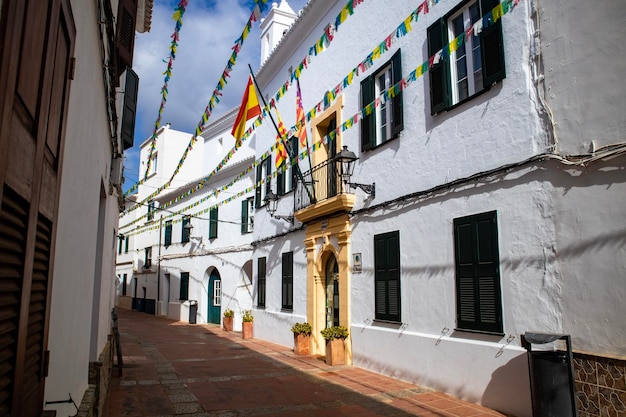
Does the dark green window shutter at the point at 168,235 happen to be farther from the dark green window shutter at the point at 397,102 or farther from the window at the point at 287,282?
the dark green window shutter at the point at 397,102

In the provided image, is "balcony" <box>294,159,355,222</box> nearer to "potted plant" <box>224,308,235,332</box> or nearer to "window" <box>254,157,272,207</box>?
"window" <box>254,157,272,207</box>

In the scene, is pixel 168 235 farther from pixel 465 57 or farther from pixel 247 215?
pixel 465 57

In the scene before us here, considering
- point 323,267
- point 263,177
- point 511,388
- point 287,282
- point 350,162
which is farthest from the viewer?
point 263,177

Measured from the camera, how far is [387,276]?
347 inches

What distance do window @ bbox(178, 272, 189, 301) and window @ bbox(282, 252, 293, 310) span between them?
11009 millimetres

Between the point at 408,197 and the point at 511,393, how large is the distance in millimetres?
3450

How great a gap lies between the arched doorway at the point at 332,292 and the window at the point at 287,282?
176 centimetres

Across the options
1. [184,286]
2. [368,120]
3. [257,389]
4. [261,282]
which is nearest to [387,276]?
[257,389]

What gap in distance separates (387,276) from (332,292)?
2.96 metres

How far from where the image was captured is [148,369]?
10.1 metres

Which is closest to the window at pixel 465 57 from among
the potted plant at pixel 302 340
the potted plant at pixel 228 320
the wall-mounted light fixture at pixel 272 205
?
the potted plant at pixel 302 340

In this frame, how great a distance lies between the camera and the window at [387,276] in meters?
8.55

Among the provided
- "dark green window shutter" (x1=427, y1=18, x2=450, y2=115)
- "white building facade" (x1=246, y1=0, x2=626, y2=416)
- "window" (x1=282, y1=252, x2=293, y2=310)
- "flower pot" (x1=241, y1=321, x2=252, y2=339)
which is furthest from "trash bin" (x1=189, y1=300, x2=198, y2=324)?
"dark green window shutter" (x1=427, y1=18, x2=450, y2=115)

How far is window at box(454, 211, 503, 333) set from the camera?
6.52 metres
